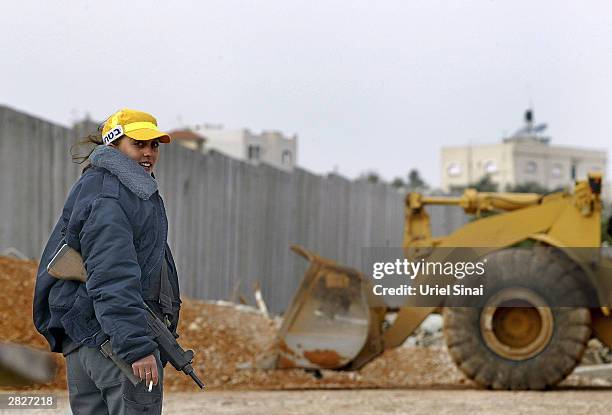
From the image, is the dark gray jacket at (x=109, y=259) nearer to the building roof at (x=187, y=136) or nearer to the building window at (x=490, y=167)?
the building roof at (x=187, y=136)

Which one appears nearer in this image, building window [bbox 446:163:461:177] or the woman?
the woman

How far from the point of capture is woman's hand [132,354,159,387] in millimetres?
4379

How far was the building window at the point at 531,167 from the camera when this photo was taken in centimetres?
6938

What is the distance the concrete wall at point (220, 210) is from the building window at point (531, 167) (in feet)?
154

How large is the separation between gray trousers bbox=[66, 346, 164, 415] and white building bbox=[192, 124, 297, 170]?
1602cm

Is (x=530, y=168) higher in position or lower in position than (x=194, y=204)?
higher

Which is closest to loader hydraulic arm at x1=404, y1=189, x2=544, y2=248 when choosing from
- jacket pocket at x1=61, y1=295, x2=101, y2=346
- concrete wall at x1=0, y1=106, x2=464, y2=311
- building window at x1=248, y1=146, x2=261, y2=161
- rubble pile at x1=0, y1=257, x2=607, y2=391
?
rubble pile at x1=0, y1=257, x2=607, y2=391

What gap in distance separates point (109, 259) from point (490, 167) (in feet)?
229

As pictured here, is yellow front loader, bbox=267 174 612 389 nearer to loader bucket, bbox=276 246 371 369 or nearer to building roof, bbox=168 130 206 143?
loader bucket, bbox=276 246 371 369

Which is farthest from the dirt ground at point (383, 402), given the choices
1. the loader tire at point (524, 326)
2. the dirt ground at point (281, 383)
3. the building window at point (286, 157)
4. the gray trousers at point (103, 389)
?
the building window at point (286, 157)

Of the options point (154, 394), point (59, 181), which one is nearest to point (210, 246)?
point (59, 181)

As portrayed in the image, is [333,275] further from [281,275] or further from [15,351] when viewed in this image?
[281,275]

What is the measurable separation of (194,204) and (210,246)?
0.72 meters

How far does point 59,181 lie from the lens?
13312 mm
